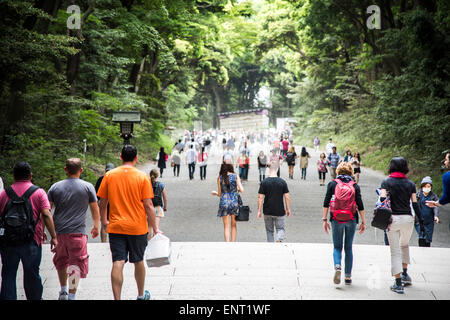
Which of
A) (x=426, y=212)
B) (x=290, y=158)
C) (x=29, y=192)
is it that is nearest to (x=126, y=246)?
(x=29, y=192)

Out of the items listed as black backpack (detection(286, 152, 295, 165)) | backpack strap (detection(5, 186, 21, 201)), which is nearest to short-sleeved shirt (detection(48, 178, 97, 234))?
backpack strap (detection(5, 186, 21, 201))

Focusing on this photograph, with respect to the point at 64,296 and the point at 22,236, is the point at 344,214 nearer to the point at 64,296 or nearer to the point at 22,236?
the point at 64,296

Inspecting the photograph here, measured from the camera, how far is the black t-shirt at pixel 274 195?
27.8 ft

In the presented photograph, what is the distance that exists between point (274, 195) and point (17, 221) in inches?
178

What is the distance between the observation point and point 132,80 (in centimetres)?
2827

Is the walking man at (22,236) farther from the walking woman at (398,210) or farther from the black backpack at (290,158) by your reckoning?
the black backpack at (290,158)

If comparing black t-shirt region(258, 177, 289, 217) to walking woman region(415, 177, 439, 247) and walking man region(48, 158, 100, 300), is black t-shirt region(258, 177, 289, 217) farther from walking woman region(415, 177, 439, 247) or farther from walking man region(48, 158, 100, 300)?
walking man region(48, 158, 100, 300)

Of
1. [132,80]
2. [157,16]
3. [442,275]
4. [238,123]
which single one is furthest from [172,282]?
[238,123]

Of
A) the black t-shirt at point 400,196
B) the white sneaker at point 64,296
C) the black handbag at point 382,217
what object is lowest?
the white sneaker at point 64,296

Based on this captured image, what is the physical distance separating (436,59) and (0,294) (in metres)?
16.4

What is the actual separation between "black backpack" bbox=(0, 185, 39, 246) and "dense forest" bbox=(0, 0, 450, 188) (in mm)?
8748

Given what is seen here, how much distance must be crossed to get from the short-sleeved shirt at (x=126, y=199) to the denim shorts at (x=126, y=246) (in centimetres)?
6

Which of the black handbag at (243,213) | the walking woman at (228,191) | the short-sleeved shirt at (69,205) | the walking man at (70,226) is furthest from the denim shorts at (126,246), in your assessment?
the black handbag at (243,213)

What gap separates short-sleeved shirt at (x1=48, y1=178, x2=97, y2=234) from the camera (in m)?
5.57
